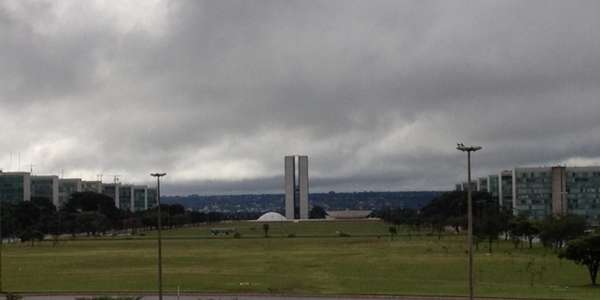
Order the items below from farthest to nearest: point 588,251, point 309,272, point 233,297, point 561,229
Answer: point 561,229 → point 309,272 → point 588,251 → point 233,297

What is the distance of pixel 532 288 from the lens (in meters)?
50.2

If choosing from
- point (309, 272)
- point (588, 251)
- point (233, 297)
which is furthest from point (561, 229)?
point (233, 297)

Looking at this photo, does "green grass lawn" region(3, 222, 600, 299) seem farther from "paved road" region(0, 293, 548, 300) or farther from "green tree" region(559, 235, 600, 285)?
"paved road" region(0, 293, 548, 300)

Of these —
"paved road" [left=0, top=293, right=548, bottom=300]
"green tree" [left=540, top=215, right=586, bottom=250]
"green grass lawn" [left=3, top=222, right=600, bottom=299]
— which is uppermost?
"green tree" [left=540, top=215, right=586, bottom=250]

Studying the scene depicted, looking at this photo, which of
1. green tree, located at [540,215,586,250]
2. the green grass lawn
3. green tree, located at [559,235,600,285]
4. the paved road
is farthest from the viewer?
green tree, located at [540,215,586,250]

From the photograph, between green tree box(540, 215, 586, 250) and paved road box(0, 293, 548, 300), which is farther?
green tree box(540, 215, 586, 250)

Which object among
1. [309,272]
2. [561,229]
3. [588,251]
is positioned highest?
[588,251]

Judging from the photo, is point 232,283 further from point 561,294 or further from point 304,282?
point 561,294

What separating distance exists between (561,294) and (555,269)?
2184 cm

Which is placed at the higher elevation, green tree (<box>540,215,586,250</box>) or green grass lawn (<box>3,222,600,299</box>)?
green tree (<box>540,215,586,250</box>)

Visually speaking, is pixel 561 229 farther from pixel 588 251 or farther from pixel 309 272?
pixel 309 272

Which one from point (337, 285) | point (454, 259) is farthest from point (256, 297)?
point (454, 259)

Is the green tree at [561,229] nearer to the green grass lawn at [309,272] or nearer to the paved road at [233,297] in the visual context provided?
the green grass lawn at [309,272]

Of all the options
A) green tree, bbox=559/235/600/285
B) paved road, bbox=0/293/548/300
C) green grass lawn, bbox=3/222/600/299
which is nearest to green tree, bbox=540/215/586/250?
green grass lawn, bbox=3/222/600/299
